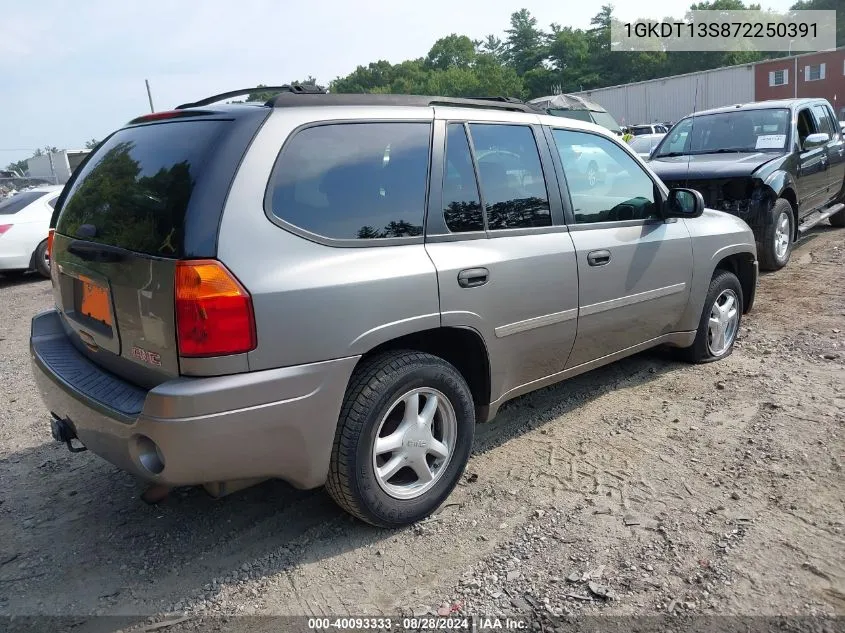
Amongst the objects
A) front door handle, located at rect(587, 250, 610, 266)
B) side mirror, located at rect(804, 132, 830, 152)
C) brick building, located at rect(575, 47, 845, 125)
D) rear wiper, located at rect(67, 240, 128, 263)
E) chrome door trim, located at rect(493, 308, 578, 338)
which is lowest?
chrome door trim, located at rect(493, 308, 578, 338)

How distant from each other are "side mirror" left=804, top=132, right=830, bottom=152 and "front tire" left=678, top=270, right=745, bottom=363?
4131 millimetres

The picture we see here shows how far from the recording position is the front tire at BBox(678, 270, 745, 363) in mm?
4633

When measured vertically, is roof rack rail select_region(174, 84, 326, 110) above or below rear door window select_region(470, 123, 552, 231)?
above

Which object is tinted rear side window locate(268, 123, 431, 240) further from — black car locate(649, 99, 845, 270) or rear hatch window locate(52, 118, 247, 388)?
black car locate(649, 99, 845, 270)

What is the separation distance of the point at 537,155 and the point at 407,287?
124cm

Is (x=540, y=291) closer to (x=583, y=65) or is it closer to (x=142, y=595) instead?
(x=142, y=595)

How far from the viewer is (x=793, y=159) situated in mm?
7617

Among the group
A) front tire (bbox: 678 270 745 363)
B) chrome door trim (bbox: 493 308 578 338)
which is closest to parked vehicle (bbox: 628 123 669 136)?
front tire (bbox: 678 270 745 363)

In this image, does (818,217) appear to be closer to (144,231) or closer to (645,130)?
(144,231)

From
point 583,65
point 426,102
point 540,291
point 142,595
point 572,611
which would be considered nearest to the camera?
point 572,611

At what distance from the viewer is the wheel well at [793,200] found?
24.6ft

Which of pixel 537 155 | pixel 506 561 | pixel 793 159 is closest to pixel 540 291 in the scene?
pixel 537 155

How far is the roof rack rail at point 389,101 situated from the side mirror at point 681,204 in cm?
103

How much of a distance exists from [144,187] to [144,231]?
0.80 feet
